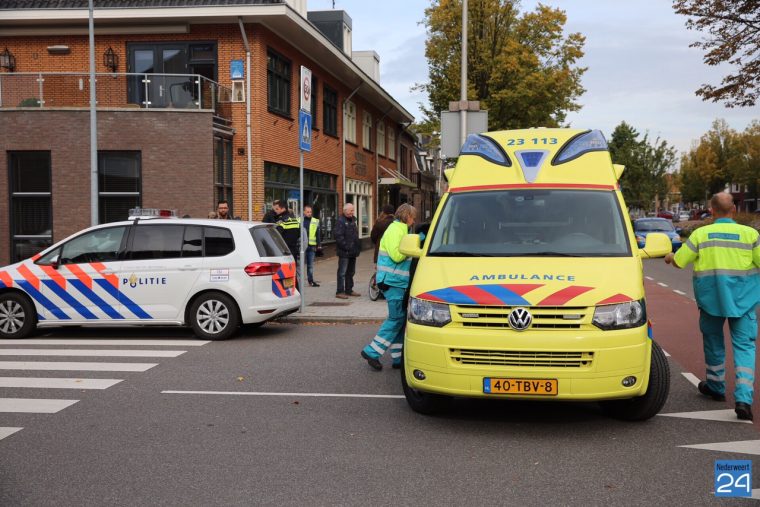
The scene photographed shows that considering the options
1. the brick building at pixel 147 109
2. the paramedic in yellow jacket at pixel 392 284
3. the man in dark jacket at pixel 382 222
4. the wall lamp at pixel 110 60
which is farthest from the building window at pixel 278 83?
the paramedic in yellow jacket at pixel 392 284

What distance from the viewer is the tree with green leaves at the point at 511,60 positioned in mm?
33156

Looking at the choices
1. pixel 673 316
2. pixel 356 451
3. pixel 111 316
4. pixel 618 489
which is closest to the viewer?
pixel 618 489

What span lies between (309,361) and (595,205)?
3.85 metres

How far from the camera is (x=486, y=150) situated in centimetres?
727

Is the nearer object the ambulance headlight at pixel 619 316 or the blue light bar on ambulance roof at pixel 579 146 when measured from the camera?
the ambulance headlight at pixel 619 316

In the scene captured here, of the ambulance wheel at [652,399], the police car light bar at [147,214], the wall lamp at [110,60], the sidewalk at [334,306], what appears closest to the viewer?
the ambulance wheel at [652,399]

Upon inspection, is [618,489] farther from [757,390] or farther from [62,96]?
[62,96]

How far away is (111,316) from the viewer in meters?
10.5

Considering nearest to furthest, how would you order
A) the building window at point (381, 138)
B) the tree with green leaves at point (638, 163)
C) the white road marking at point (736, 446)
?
the white road marking at point (736, 446) < the building window at point (381, 138) < the tree with green leaves at point (638, 163)

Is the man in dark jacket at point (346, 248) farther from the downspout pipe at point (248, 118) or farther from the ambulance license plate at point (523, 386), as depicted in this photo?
the ambulance license plate at point (523, 386)

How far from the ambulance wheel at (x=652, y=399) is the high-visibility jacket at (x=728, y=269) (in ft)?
2.62

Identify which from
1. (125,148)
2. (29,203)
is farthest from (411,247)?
(29,203)

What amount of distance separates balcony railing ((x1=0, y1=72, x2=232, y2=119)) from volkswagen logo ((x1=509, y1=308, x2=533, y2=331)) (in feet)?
48.3

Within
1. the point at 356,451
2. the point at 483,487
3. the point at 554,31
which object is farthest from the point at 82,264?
the point at 554,31
